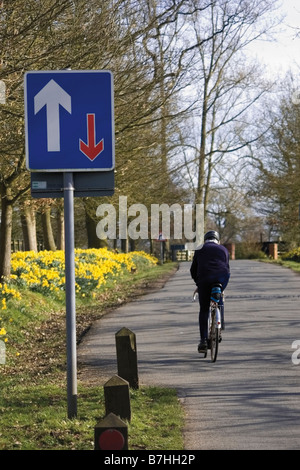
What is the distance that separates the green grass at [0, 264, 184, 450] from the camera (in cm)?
649

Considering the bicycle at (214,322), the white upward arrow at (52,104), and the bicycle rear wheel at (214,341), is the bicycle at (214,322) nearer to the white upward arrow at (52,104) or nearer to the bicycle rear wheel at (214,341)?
the bicycle rear wheel at (214,341)

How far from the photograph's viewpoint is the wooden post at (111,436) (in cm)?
510

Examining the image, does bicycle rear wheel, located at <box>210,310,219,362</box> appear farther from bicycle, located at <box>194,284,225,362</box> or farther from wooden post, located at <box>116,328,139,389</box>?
wooden post, located at <box>116,328,139,389</box>

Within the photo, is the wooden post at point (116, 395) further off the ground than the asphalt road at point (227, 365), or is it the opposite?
the wooden post at point (116, 395)

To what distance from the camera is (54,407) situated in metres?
7.66

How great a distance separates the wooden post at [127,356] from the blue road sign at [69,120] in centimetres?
224

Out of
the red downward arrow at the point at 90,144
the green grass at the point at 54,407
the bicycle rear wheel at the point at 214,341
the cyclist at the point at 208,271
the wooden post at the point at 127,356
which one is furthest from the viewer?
the cyclist at the point at 208,271

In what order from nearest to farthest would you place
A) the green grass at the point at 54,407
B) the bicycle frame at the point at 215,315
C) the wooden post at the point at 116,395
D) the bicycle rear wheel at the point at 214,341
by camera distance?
the green grass at the point at 54,407, the wooden post at the point at 116,395, the bicycle rear wheel at the point at 214,341, the bicycle frame at the point at 215,315

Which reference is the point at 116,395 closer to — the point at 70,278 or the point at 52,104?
the point at 70,278

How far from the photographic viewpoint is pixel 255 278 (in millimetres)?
26781

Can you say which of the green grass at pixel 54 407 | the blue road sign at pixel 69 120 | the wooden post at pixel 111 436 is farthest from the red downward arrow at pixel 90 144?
the wooden post at pixel 111 436

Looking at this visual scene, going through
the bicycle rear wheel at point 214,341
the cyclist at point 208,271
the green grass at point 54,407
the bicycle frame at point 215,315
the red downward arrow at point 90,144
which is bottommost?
the green grass at point 54,407

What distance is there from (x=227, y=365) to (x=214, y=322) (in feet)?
2.18
